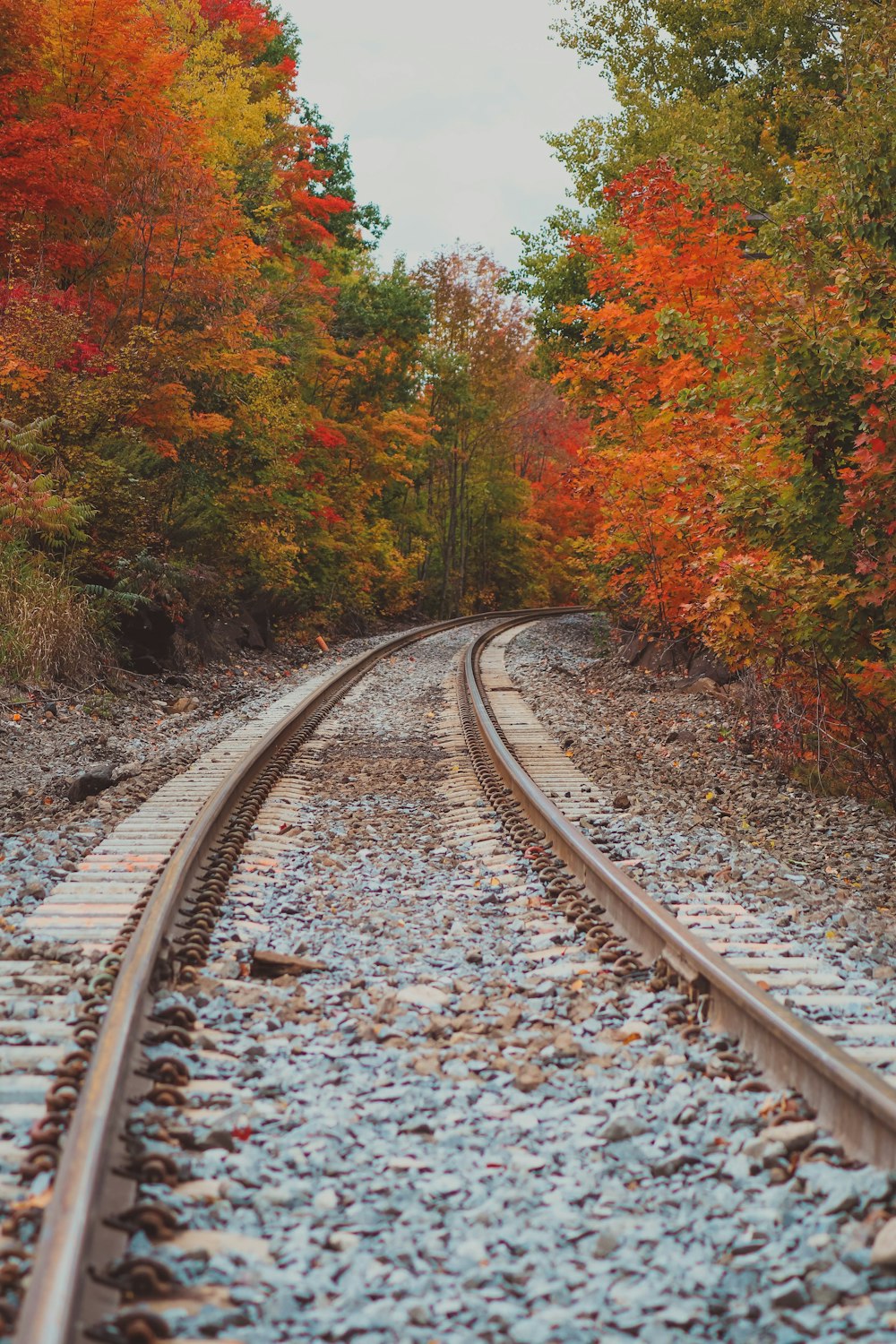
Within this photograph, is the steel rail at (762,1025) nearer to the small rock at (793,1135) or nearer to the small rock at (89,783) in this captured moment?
the small rock at (793,1135)

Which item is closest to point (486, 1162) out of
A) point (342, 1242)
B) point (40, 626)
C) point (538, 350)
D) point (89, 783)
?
point (342, 1242)

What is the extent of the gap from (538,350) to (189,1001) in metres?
24.6

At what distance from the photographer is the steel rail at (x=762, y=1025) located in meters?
2.81

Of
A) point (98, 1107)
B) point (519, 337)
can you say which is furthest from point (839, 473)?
point (519, 337)

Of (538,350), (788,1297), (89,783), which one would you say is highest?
(538,350)

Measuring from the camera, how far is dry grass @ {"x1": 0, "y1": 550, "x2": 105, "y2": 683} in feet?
35.7

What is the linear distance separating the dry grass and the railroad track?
371cm

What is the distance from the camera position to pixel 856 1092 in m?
2.83

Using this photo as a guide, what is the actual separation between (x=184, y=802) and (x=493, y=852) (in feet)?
7.07

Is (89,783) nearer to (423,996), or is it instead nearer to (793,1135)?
(423,996)

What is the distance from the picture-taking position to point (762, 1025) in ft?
11.1

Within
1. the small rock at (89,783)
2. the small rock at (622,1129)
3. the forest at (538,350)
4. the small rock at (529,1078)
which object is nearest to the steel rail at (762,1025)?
the small rock at (622,1129)

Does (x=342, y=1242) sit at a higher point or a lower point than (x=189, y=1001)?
lower

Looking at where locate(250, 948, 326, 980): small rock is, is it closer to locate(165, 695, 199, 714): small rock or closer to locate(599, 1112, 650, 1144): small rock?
locate(599, 1112, 650, 1144): small rock
